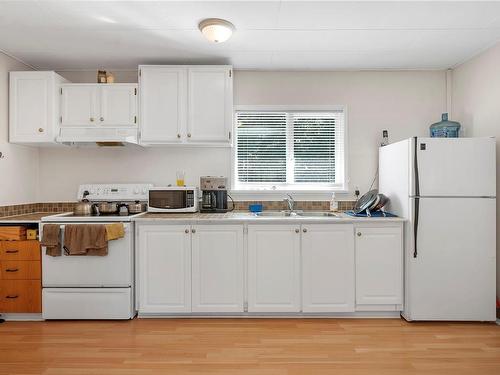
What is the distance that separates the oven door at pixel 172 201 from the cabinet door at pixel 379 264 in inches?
63.1

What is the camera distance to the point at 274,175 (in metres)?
3.69

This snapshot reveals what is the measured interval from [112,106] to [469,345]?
3680 millimetres

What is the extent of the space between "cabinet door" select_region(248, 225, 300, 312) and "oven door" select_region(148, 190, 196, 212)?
0.74 m

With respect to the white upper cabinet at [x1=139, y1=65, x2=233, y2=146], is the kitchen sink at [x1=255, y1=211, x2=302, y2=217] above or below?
below

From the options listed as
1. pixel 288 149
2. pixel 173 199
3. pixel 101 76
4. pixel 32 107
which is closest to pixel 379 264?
pixel 288 149

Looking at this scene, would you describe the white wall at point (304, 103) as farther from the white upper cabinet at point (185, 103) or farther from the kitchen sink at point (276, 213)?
the kitchen sink at point (276, 213)

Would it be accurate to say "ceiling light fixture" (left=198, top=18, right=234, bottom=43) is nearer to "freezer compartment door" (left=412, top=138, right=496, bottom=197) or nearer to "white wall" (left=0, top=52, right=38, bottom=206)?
"freezer compartment door" (left=412, top=138, right=496, bottom=197)

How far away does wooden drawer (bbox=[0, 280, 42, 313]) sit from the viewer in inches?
113

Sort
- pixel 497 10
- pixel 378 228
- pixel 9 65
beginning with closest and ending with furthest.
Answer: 1. pixel 497 10
2. pixel 378 228
3. pixel 9 65

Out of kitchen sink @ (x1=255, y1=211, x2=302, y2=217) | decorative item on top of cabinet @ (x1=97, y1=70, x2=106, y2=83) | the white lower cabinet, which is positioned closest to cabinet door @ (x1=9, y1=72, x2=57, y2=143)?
decorative item on top of cabinet @ (x1=97, y1=70, x2=106, y2=83)

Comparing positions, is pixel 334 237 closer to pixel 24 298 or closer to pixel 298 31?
pixel 298 31

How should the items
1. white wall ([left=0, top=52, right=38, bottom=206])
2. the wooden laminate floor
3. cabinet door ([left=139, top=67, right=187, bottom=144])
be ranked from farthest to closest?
cabinet door ([left=139, top=67, right=187, bottom=144])
white wall ([left=0, top=52, right=38, bottom=206])
the wooden laminate floor

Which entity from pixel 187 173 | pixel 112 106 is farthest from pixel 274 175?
pixel 112 106

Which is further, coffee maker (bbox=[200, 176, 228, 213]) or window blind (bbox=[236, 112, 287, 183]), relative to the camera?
window blind (bbox=[236, 112, 287, 183])
